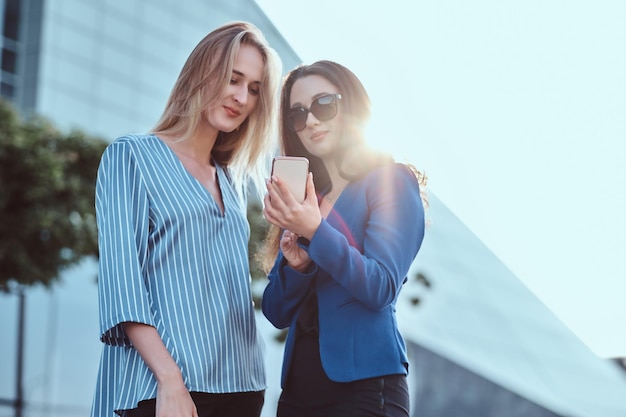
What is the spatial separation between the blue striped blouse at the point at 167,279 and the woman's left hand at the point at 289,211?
12.5 inches

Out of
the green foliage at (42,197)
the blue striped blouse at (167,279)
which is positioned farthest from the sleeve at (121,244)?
the green foliage at (42,197)

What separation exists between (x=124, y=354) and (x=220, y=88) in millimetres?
908

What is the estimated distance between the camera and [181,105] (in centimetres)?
262

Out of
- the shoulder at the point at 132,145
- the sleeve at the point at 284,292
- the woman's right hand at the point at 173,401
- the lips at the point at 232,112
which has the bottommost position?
the woman's right hand at the point at 173,401

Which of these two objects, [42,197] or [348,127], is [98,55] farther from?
[348,127]

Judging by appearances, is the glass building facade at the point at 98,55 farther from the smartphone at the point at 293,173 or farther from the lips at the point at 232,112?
the smartphone at the point at 293,173

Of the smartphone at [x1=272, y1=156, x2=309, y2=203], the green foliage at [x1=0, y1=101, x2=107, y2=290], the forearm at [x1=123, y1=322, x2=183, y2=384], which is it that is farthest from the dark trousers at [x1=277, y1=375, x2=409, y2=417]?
the green foliage at [x1=0, y1=101, x2=107, y2=290]

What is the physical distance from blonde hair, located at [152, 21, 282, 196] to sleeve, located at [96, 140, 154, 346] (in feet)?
1.04

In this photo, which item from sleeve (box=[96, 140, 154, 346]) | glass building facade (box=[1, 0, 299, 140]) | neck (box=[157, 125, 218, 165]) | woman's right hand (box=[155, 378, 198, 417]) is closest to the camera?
woman's right hand (box=[155, 378, 198, 417])

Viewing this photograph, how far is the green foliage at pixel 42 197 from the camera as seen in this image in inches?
431

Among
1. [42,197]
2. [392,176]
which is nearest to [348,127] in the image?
[392,176]

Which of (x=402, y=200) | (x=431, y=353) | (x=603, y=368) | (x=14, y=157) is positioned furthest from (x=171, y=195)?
(x=603, y=368)

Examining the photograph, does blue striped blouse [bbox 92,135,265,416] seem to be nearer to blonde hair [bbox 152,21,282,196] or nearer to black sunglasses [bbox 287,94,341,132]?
blonde hair [bbox 152,21,282,196]

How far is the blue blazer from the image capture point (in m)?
2.13
